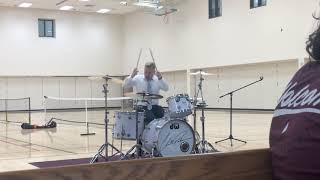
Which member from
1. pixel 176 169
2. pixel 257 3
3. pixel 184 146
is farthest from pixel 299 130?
pixel 257 3

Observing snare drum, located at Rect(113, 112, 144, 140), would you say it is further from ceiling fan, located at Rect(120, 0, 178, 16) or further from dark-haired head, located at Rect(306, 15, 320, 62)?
ceiling fan, located at Rect(120, 0, 178, 16)

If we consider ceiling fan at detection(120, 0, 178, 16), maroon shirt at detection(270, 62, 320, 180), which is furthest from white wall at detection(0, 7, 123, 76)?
maroon shirt at detection(270, 62, 320, 180)

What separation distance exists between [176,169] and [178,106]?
20.6 ft

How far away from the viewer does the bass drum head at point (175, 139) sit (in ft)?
25.3

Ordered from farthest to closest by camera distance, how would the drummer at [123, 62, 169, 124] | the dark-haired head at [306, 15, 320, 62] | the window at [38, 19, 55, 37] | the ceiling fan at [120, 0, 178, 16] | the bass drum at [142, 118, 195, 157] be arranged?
1. the window at [38, 19, 55, 37]
2. the ceiling fan at [120, 0, 178, 16]
3. the drummer at [123, 62, 169, 124]
4. the bass drum at [142, 118, 195, 157]
5. the dark-haired head at [306, 15, 320, 62]

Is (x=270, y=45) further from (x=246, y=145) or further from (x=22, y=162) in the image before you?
(x=22, y=162)

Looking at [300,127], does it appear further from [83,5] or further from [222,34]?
[83,5]

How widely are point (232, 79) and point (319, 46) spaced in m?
21.8

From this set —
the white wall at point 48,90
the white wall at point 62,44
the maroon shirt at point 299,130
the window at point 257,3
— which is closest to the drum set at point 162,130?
the maroon shirt at point 299,130

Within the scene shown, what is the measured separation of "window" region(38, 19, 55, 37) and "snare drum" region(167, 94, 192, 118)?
73.3 ft

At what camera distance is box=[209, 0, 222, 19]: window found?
2359 centimetres

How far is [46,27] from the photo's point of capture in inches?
1142

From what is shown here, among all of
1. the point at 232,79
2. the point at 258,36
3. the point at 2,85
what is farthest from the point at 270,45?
the point at 2,85

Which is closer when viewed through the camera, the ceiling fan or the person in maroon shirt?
the person in maroon shirt
